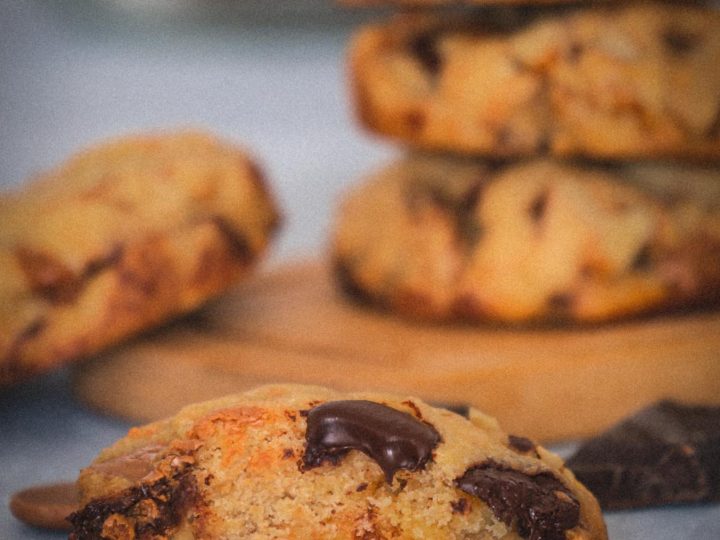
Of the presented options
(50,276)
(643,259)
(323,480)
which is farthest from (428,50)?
(323,480)

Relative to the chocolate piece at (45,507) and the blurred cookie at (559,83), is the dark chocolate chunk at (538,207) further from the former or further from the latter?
the chocolate piece at (45,507)

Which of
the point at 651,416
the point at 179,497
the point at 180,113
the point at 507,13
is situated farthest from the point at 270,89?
the point at 179,497

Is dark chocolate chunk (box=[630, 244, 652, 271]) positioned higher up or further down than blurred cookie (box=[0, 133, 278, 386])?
further down

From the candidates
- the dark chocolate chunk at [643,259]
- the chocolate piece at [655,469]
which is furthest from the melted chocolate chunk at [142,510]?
the dark chocolate chunk at [643,259]

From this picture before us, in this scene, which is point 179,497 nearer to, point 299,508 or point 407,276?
point 299,508

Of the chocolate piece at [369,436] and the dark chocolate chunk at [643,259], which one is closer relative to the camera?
the chocolate piece at [369,436]

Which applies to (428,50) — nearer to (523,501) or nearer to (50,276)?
(50,276)

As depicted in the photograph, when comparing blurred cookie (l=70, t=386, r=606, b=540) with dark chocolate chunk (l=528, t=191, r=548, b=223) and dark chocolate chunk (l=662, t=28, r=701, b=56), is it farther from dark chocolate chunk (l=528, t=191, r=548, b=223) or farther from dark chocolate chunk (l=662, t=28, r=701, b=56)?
dark chocolate chunk (l=662, t=28, r=701, b=56)

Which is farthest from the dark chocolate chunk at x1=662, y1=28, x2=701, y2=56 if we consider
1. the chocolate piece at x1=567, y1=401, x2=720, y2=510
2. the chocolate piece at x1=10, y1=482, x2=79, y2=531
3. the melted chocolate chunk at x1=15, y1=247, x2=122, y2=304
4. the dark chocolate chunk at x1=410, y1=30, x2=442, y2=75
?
the chocolate piece at x1=10, y1=482, x2=79, y2=531
